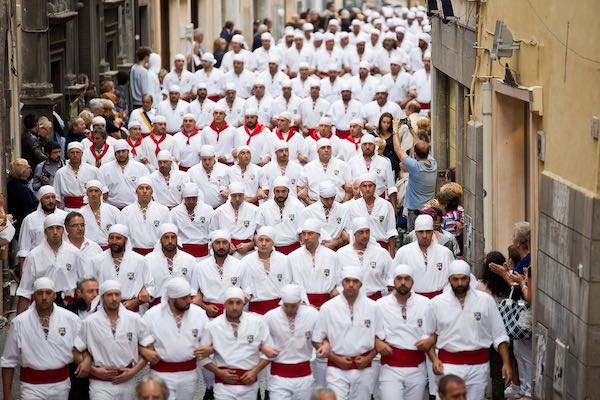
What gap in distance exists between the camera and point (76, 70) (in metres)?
32.2

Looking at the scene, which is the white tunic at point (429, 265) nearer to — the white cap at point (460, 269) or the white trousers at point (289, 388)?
the white cap at point (460, 269)

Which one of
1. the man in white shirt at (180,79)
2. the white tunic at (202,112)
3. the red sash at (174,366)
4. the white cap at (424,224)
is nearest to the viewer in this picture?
the red sash at (174,366)

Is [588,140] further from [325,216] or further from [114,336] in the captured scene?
[325,216]

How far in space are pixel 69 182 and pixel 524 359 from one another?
25.3ft

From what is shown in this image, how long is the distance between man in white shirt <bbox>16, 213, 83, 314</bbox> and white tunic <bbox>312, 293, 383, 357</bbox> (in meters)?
3.40

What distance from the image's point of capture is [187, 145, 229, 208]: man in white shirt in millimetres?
22359

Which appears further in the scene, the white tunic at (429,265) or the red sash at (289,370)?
the white tunic at (429,265)

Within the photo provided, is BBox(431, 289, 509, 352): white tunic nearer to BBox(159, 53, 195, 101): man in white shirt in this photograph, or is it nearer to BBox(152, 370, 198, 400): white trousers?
BBox(152, 370, 198, 400): white trousers

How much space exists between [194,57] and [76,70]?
8.27m

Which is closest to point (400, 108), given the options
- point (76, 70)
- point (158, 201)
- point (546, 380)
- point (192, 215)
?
point (76, 70)

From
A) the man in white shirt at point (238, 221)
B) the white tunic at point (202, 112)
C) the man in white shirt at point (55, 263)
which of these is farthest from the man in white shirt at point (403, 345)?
the white tunic at point (202, 112)

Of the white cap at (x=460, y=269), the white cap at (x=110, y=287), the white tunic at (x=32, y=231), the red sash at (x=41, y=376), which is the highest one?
the white cap at (x=460, y=269)

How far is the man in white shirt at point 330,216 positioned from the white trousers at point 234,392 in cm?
495

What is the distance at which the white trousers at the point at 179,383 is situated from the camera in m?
15.1
